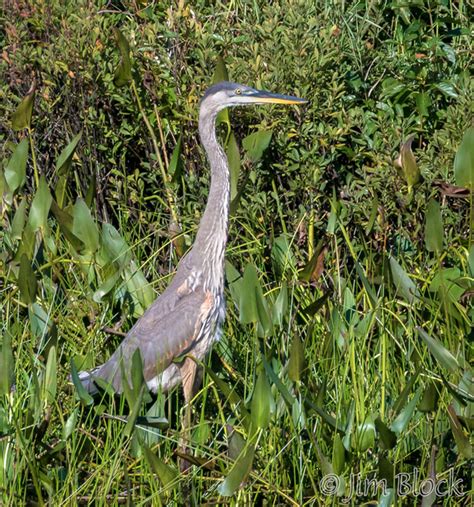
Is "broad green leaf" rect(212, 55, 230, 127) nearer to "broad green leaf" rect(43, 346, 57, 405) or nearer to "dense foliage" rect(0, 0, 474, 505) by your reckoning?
"dense foliage" rect(0, 0, 474, 505)

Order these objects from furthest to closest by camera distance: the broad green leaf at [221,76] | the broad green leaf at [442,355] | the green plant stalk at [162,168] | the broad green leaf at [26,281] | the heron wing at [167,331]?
1. the green plant stalk at [162,168]
2. the broad green leaf at [221,76]
3. the heron wing at [167,331]
4. the broad green leaf at [26,281]
5. the broad green leaf at [442,355]

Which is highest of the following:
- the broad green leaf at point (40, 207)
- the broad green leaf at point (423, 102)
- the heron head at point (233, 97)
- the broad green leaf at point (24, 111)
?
the broad green leaf at point (24, 111)

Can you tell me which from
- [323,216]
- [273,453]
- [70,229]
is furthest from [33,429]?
[323,216]

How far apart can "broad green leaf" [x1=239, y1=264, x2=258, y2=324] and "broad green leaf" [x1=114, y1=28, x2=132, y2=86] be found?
60.3 inches

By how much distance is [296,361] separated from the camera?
395cm

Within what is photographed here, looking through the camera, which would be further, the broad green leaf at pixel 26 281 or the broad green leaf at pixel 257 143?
the broad green leaf at pixel 257 143

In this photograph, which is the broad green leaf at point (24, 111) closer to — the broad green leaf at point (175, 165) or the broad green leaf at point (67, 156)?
the broad green leaf at point (67, 156)

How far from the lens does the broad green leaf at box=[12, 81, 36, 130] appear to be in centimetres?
526

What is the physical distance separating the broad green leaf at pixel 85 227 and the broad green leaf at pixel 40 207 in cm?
17

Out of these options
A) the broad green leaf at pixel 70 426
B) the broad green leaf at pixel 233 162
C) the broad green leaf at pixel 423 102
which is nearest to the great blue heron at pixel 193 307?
the broad green leaf at pixel 233 162

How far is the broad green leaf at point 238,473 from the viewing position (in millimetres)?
3594

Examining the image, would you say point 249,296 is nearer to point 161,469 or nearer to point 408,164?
point 161,469

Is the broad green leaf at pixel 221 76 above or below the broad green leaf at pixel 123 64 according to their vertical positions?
below

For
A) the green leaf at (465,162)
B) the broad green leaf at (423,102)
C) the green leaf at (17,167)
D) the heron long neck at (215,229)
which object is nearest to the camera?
the green leaf at (465,162)
